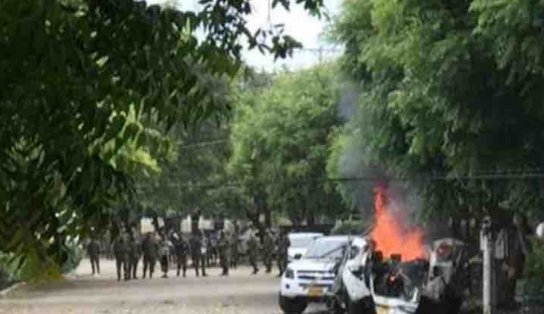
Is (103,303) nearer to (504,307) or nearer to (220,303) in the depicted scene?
(220,303)

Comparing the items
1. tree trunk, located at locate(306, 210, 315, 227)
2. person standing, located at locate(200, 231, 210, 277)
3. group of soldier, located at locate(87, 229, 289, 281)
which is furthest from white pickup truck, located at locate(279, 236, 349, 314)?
tree trunk, located at locate(306, 210, 315, 227)

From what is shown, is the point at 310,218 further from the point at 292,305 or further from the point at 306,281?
the point at 306,281

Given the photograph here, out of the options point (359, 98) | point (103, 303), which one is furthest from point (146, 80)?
point (103, 303)

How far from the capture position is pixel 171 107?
3486 millimetres

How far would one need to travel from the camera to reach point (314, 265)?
93.9ft

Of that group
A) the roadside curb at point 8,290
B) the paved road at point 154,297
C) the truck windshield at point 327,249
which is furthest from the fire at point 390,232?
the roadside curb at point 8,290

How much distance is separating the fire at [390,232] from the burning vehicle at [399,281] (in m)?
2.07

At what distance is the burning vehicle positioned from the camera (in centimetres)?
1992

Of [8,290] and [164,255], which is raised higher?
[164,255]

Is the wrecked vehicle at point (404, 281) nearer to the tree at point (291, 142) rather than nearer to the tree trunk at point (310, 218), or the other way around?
the tree at point (291, 142)

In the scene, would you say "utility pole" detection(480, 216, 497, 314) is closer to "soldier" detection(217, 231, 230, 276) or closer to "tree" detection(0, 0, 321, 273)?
"tree" detection(0, 0, 321, 273)

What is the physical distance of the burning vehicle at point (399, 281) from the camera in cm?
1992

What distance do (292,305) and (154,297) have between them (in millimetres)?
6627

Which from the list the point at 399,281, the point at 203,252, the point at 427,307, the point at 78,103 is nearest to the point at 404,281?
the point at 399,281
